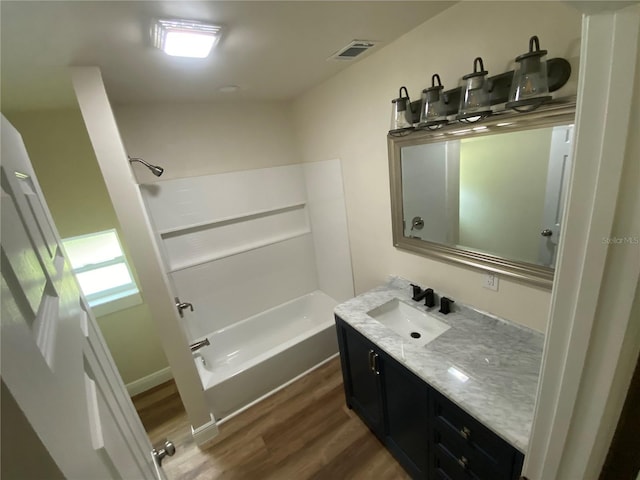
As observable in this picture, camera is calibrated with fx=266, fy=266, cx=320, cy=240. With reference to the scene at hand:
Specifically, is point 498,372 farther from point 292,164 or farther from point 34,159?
point 34,159

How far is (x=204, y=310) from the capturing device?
252 centimetres

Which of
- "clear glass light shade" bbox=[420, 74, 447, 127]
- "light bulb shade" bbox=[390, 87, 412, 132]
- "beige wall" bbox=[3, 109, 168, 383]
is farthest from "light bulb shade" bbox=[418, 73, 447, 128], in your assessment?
"beige wall" bbox=[3, 109, 168, 383]

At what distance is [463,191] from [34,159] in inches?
112

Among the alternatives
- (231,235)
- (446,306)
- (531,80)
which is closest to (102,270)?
(231,235)

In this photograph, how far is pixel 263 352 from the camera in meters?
2.56

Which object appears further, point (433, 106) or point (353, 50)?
point (353, 50)

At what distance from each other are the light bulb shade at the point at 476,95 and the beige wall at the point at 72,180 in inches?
99.3

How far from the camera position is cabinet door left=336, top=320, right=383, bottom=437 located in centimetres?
156

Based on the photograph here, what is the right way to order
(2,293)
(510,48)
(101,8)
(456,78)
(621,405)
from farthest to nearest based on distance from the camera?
(456,78) < (510,48) < (101,8) < (621,405) < (2,293)

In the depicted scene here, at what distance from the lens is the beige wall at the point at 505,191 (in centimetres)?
118

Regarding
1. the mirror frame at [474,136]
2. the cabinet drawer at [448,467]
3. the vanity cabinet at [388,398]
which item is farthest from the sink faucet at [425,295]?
the cabinet drawer at [448,467]

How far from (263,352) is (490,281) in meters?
2.04

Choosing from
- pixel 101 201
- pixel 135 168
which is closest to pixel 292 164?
pixel 135 168

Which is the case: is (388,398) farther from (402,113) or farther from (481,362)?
(402,113)
